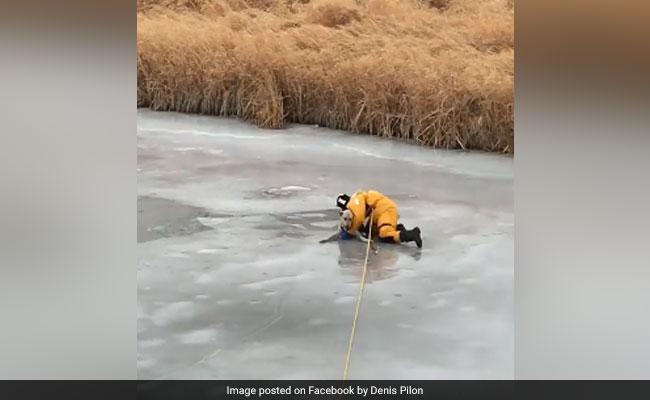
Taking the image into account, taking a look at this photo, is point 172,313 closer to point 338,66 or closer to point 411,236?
point 411,236

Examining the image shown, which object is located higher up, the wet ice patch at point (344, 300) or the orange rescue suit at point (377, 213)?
the orange rescue suit at point (377, 213)

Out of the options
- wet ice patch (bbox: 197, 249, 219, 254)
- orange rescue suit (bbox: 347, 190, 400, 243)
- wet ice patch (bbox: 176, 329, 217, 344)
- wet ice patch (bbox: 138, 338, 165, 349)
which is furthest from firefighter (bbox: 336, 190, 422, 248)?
wet ice patch (bbox: 138, 338, 165, 349)

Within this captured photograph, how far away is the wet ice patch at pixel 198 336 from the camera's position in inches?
104

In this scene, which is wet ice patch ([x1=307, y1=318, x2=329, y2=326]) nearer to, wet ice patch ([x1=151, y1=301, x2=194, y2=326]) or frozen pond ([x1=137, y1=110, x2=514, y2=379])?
frozen pond ([x1=137, y1=110, x2=514, y2=379])

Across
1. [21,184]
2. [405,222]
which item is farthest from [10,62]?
[405,222]

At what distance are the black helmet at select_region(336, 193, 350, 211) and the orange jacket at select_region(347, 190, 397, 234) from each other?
0.06ft

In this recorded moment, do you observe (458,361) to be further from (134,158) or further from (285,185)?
(134,158)

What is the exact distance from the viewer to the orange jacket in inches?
114

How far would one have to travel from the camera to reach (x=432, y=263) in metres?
2.86

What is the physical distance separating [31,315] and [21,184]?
0.50 meters

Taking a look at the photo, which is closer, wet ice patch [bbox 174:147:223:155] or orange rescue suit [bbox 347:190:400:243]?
orange rescue suit [bbox 347:190:400:243]

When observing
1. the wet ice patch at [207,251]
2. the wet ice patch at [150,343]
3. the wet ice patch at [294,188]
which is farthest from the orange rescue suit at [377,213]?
the wet ice patch at [150,343]

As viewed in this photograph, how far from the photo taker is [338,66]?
3168 millimetres
